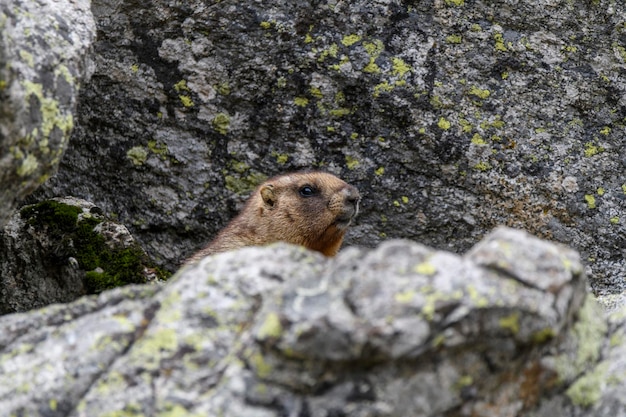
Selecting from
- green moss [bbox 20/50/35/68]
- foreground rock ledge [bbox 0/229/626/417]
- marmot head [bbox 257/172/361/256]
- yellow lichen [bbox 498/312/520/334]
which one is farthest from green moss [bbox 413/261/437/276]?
marmot head [bbox 257/172/361/256]

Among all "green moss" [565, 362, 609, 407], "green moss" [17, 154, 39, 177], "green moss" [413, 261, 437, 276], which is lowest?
"green moss" [565, 362, 609, 407]

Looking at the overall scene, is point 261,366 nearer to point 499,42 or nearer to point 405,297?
point 405,297

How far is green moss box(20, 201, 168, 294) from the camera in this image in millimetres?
7406

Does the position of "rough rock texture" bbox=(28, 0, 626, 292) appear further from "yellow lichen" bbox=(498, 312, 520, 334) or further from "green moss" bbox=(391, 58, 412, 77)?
"yellow lichen" bbox=(498, 312, 520, 334)

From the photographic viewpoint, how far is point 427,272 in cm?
375

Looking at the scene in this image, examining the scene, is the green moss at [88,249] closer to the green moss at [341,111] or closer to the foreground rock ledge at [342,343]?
the green moss at [341,111]

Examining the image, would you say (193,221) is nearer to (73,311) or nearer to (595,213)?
(595,213)

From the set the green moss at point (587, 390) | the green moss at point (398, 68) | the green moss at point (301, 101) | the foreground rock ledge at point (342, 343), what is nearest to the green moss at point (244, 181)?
the green moss at point (301, 101)

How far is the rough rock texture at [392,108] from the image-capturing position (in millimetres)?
8016

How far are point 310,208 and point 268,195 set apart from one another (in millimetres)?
476

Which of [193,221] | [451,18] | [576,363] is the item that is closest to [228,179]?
[193,221]

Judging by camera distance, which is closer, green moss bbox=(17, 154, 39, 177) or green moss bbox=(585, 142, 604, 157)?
green moss bbox=(17, 154, 39, 177)

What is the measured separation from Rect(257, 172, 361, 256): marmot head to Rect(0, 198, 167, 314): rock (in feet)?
4.76

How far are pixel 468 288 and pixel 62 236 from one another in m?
4.68
